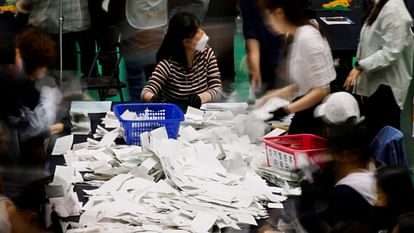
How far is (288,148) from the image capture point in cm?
218

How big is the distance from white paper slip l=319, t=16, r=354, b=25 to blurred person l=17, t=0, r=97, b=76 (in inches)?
54.3

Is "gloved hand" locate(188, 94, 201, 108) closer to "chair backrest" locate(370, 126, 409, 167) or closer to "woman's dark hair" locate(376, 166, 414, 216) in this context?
"chair backrest" locate(370, 126, 409, 167)

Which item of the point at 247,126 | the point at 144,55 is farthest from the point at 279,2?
the point at 144,55

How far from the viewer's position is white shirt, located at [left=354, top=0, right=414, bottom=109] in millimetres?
3197

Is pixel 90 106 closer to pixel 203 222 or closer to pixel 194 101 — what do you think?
pixel 194 101

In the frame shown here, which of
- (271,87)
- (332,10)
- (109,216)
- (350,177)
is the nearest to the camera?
(350,177)

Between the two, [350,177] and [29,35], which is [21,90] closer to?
[29,35]

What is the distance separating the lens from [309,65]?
7.44 feet

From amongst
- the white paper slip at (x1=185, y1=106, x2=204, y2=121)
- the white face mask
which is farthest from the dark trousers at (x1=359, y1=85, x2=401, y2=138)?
the white paper slip at (x1=185, y1=106, x2=204, y2=121)

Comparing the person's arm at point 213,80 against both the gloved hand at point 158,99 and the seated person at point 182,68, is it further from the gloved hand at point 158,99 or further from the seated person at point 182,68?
the gloved hand at point 158,99

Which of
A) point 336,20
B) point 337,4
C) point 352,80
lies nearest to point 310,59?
point 352,80

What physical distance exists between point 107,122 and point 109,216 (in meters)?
0.94

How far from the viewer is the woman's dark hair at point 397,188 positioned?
1.39 meters

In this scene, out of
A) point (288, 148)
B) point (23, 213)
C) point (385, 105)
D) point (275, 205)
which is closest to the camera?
point (23, 213)
